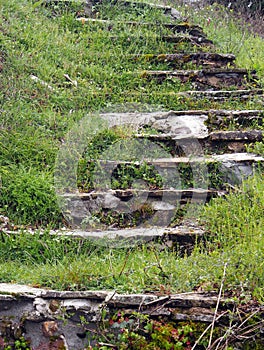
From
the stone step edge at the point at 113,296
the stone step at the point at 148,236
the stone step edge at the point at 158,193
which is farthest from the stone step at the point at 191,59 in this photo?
the stone step edge at the point at 113,296

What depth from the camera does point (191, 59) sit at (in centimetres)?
746

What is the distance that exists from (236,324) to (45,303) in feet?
3.65

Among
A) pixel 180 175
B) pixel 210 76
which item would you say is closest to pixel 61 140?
pixel 180 175

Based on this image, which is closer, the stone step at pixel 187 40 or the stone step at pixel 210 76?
the stone step at pixel 210 76

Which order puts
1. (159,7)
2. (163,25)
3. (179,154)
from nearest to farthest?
(179,154) → (163,25) → (159,7)

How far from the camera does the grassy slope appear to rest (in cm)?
344

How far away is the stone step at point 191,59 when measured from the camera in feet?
24.2

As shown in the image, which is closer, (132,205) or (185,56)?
(132,205)

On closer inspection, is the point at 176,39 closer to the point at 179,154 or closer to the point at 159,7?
the point at 159,7

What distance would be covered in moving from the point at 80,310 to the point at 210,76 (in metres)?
4.64

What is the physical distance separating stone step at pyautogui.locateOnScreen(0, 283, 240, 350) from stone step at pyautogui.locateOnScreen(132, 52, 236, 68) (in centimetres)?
474

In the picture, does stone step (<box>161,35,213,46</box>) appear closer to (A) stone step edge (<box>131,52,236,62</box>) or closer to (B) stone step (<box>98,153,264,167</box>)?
(A) stone step edge (<box>131,52,236,62</box>)

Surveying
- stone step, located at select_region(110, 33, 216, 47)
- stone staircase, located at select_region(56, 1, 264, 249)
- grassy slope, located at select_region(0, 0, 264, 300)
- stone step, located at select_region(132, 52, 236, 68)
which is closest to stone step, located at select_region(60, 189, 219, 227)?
stone staircase, located at select_region(56, 1, 264, 249)

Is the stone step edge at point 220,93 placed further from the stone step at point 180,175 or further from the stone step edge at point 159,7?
the stone step edge at point 159,7
